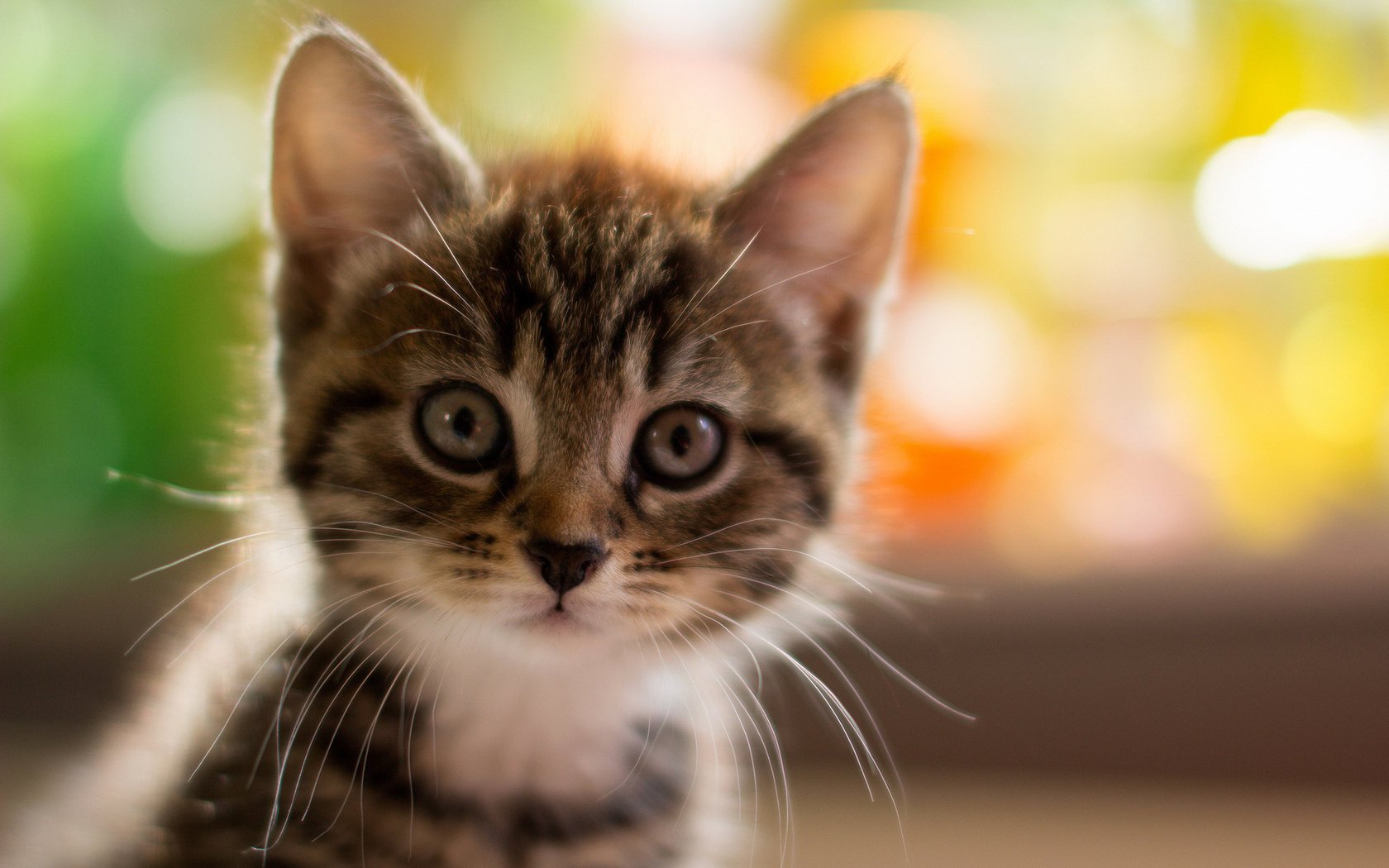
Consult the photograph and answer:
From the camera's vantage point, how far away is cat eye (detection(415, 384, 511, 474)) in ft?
2.78

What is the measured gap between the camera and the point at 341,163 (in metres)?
0.92

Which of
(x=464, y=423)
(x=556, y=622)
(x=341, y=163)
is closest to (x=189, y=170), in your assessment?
(x=341, y=163)

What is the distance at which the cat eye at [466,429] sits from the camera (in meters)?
0.85

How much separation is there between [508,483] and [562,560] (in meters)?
0.09

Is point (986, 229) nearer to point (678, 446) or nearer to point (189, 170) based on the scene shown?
point (678, 446)

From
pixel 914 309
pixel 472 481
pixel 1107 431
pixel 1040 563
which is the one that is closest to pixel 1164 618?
pixel 1040 563

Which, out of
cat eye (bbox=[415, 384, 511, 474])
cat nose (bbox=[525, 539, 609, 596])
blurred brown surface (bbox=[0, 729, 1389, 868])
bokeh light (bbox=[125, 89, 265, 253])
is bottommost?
blurred brown surface (bbox=[0, 729, 1389, 868])

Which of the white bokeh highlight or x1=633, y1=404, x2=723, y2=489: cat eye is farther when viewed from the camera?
the white bokeh highlight

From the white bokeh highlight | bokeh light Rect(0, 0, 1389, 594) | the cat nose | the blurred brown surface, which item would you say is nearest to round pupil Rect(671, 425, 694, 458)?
the cat nose

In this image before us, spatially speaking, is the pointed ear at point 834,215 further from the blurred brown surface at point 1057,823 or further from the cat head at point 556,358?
the blurred brown surface at point 1057,823

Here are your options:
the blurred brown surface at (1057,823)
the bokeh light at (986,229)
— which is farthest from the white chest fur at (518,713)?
the bokeh light at (986,229)

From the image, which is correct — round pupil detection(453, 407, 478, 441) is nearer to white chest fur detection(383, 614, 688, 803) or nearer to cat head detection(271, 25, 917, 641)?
cat head detection(271, 25, 917, 641)

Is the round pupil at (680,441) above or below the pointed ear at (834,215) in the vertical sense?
below

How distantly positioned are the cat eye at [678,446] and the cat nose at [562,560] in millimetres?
102
